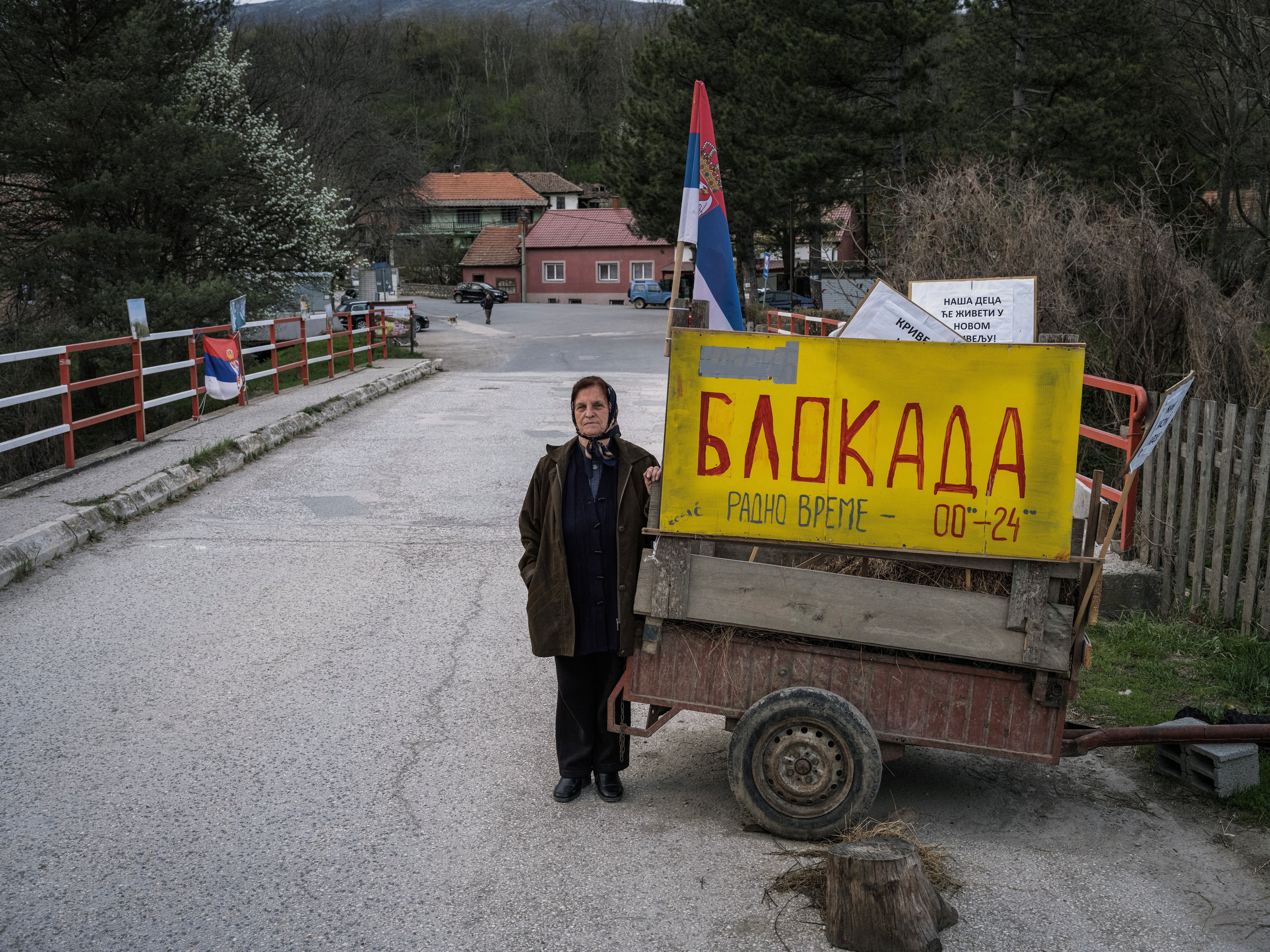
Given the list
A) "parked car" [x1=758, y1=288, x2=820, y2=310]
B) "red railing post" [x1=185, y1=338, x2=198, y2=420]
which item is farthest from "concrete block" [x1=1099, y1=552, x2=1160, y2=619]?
"parked car" [x1=758, y1=288, x2=820, y2=310]

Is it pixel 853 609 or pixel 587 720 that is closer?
pixel 853 609

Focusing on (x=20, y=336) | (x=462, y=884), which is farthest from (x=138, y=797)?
(x=20, y=336)

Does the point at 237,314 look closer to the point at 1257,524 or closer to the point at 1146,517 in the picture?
the point at 1146,517

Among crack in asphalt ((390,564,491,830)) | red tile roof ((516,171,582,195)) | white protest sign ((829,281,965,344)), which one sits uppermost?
red tile roof ((516,171,582,195))

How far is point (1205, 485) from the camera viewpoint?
632 cm

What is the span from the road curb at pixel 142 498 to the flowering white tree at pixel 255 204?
14.7 metres

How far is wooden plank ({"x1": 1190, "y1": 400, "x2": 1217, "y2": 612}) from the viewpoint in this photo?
6258mm

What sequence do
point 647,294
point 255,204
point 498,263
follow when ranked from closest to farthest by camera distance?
point 255,204 → point 647,294 → point 498,263

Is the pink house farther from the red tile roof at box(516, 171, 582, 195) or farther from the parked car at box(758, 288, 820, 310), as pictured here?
the parked car at box(758, 288, 820, 310)

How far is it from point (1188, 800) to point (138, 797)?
4.35m

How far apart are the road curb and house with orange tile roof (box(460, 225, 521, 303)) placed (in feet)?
203

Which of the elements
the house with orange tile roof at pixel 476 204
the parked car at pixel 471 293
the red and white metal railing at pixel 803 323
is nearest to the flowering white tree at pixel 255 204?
the red and white metal railing at pixel 803 323

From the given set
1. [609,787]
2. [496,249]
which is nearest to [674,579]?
[609,787]

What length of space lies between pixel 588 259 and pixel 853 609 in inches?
2823
